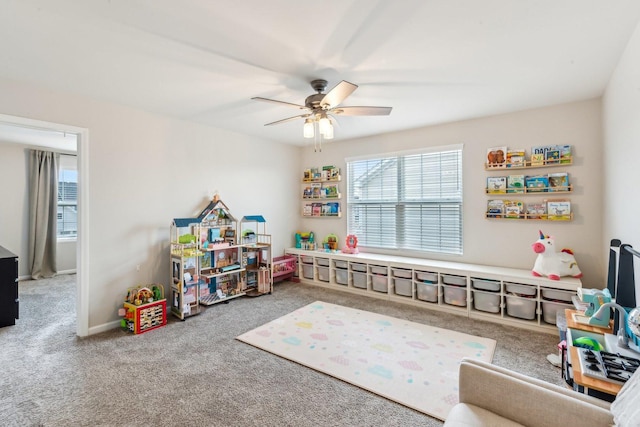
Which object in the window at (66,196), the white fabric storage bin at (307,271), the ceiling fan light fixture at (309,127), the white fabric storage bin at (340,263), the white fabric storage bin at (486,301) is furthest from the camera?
the window at (66,196)

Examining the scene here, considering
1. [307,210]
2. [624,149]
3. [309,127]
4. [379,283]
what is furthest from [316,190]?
[624,149]

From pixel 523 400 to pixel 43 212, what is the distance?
24.4 ft

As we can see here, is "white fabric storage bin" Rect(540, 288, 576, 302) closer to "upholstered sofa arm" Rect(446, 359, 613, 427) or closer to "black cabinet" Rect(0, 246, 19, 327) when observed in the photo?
"upholstered sofa arm" Rect(446, 359, 613, 427)

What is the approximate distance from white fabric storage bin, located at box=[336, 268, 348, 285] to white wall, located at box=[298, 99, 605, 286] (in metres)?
1.23

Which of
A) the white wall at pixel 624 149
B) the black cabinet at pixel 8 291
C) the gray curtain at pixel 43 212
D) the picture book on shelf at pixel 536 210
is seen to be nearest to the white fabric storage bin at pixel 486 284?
the picture book on shelf at pixel 536 210

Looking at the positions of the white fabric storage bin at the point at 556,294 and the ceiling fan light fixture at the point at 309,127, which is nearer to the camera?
the ceiling fan light fixture at the point at 309,127

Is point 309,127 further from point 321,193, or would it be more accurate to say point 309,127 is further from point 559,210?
point 559,210

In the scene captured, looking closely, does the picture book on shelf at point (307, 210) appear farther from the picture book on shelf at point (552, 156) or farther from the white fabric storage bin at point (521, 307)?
the picture book on shelf at point (552, 156)

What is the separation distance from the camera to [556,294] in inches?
118

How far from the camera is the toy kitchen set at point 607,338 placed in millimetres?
1354

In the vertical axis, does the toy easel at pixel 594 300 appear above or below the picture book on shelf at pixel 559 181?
below

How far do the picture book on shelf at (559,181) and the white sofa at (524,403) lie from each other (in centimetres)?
272

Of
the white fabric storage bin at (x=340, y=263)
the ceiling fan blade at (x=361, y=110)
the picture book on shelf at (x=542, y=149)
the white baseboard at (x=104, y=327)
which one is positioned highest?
the ceiling fan blade at (x=361, y=110)

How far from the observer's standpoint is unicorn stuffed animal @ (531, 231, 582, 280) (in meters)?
3.06
